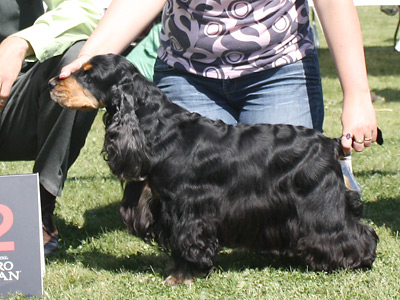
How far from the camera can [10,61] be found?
3205 millimetres

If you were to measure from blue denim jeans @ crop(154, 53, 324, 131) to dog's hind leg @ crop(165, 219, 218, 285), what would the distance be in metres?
0.80

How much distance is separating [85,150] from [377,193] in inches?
119

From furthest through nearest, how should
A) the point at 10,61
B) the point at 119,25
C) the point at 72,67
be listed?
the point at 119,25, the point at 10,61, the point at 72,67

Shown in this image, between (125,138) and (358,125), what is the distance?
1098 millimetres

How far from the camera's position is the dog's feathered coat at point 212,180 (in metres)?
3.05

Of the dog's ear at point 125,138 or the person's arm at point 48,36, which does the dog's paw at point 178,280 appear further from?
the person's arm at point 48,36

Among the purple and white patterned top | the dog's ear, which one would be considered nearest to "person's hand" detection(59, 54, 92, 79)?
the dog's ear

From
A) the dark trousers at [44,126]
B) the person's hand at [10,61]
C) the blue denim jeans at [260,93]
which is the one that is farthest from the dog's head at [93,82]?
the blue denim jeans at [260,93]

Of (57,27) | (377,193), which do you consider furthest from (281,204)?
(377,193)

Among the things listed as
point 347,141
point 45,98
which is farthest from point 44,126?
point 347,141

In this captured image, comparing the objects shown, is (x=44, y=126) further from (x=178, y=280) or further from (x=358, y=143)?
(x=358, y=143)

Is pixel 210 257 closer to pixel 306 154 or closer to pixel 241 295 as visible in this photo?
pixel 241 295

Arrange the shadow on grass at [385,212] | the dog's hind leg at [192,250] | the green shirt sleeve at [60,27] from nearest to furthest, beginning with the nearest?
1. the dog's hind leg at [192,250]
2. the green shirt sleeve at [60,27]
3. the shadow on grass at [385,212]

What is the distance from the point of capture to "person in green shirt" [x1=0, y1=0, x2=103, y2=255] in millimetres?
3500
